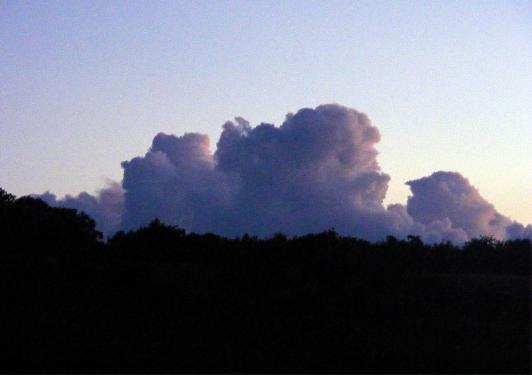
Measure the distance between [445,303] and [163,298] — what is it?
10214 millimetres

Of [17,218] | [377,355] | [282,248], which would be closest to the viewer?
[377,355]

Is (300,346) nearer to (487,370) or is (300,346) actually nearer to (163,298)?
(487,370)

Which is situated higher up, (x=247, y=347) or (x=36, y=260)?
(x=36, y=260)

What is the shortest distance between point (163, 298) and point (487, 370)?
1263cm

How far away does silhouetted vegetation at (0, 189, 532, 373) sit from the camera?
968 inches

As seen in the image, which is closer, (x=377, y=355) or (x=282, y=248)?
(x=377, y=355)

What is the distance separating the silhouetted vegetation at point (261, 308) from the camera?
24594 millimetres

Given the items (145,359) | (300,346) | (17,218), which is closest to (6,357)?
(145,359)

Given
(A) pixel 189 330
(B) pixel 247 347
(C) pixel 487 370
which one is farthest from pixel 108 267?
(C) pixel 487 370

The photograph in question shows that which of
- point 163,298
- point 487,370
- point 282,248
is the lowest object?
point 487,370

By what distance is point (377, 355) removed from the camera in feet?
84.1

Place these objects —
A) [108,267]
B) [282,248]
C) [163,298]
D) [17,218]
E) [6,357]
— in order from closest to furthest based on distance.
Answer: [6,357] < [163,298] < [108,267] < [282,248] < [17,218]

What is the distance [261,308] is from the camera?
31.8m

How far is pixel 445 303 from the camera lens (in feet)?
108
